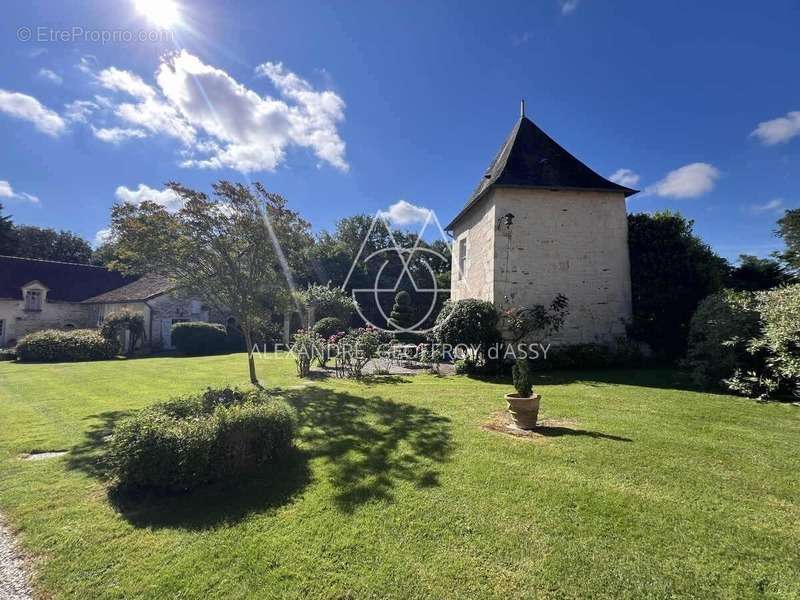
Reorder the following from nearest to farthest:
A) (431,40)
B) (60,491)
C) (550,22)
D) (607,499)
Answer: (607,499), (60,491), (550,22), (431,40)

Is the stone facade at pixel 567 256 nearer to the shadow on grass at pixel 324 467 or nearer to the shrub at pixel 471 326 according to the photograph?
the shrub at pixel 471 326

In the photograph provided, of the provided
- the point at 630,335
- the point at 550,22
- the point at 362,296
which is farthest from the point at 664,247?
the point at 362,296

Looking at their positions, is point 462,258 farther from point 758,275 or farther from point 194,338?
point 194,338

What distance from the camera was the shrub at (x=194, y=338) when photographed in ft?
61.4

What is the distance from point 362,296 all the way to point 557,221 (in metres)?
19.5

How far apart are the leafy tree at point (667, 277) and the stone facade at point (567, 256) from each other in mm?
438

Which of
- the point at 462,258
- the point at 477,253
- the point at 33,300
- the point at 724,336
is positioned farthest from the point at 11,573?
the point at 33,300

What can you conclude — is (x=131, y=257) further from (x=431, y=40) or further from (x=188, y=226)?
(x=431, y=40)

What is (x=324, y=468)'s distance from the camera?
4125mm

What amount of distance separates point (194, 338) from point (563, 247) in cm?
1832

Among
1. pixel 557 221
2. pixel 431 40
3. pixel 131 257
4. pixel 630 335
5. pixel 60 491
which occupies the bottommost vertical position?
pixel 60 491

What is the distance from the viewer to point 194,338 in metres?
18.8

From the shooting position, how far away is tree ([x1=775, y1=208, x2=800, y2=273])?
1432 cm

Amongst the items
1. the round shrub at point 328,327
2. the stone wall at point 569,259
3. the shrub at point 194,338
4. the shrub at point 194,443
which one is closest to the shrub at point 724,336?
the stone wall at point 569,259
